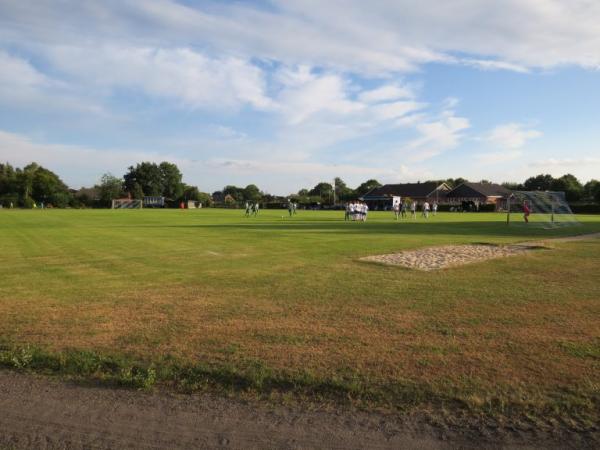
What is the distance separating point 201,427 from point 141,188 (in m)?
145

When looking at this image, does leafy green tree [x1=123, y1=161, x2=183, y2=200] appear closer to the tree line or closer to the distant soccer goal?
the tree line

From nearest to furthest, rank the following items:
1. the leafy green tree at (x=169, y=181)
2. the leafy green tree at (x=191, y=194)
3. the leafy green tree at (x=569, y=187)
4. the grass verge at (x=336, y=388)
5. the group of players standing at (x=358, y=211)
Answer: the grass verge at (x=336, y=388), the group of players standing at (x=358, y=211), the leafy green tree at (x=569, y=187), the leafy green tree at (x=191, y=194), the leafy green tree at (x=169, y=181)

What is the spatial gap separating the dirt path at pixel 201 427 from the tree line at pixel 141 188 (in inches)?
3478

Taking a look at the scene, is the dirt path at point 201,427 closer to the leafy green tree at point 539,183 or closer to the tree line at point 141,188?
the tree line at point 141,188

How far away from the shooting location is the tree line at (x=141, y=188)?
10131 centimetres

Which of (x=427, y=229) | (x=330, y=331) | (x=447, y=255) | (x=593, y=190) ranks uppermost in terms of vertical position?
(x=593, y=190)

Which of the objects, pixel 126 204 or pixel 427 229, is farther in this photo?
pixel 126 204

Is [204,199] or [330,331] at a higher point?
[204,199]

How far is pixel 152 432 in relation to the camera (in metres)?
4.07

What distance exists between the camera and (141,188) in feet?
459

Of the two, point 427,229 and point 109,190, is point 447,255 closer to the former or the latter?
point 427,229

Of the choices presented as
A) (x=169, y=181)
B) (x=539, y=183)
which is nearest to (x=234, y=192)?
(x=169, y=181)

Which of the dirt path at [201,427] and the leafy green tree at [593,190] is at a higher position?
the leafy green tree at [593,190]

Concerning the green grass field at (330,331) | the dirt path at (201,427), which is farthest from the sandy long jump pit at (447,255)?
the dirt path at (201,427)
